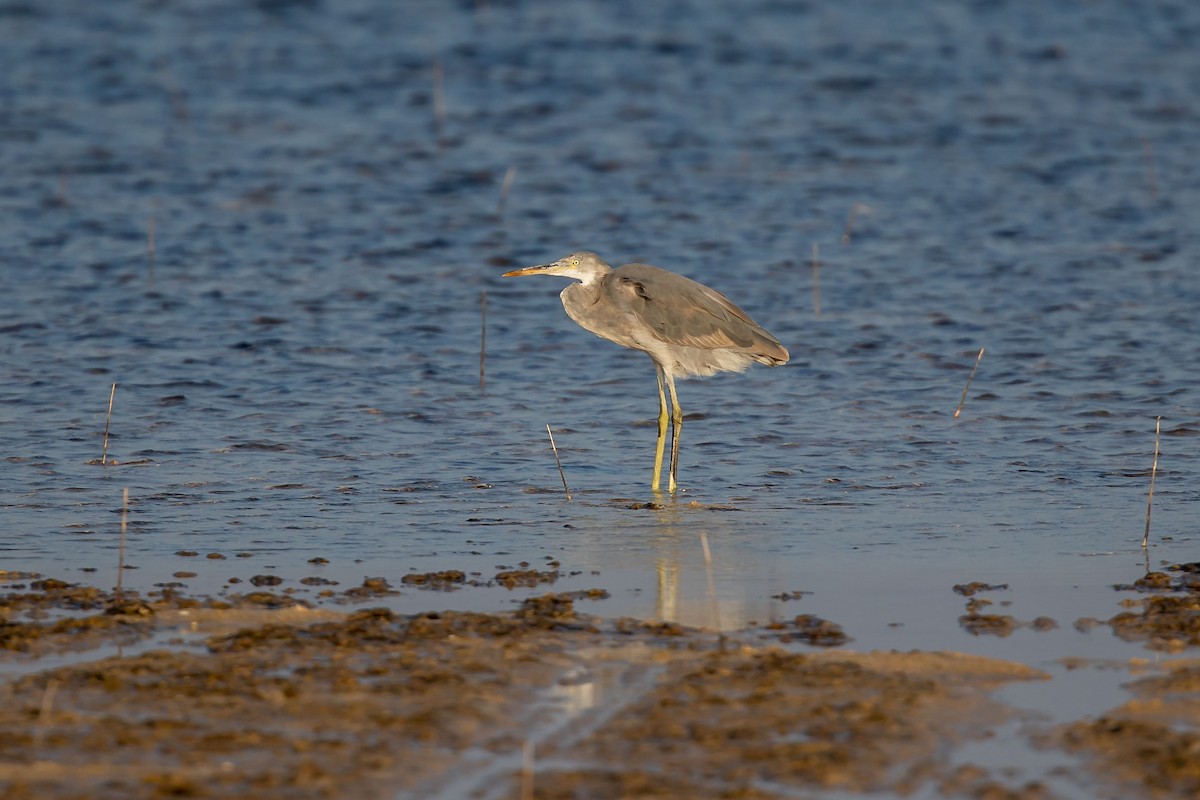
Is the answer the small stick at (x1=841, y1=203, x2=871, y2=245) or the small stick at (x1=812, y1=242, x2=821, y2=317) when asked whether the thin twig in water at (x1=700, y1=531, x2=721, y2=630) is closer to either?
the small stick at (x1=812, y1=242, x2=821, y2=317)

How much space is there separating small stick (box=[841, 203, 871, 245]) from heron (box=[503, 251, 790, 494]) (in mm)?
5020

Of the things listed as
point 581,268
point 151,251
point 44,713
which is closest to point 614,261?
point 151,251

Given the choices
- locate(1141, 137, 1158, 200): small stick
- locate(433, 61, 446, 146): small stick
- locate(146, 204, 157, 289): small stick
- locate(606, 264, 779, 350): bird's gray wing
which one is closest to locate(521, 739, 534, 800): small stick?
locate(606, 264, 779, 350): bird's gray wing

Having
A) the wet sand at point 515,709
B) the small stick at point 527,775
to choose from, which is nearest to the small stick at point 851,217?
the wet sand at point 515,709

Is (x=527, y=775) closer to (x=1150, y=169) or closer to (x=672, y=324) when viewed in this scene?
(x=672, y=324)

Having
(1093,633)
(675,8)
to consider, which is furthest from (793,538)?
(675,8)

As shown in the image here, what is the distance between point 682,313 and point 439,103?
10.1 meters

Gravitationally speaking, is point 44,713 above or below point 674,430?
below

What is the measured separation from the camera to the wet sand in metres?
4.20

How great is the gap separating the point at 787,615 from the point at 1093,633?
103 cm

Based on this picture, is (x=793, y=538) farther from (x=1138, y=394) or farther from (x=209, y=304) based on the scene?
(x=209, y=304)

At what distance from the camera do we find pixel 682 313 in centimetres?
859

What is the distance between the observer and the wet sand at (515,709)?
4195mm

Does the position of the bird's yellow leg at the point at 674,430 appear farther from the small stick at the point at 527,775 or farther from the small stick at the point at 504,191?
the small stick at the point at 504,191
